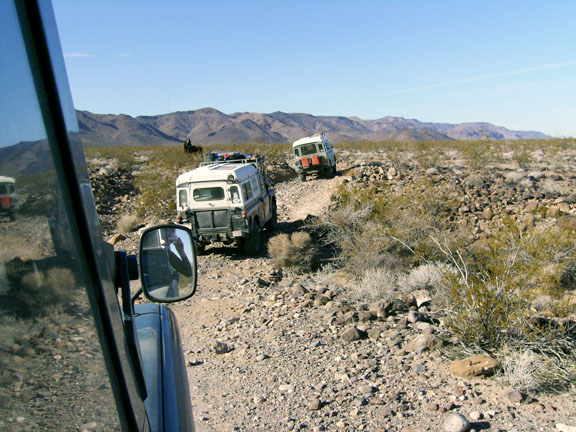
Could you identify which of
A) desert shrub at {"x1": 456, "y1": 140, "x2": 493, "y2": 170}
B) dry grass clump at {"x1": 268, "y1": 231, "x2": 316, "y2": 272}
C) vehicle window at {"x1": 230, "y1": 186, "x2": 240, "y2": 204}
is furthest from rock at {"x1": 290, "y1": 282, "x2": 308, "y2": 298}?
desert shrub at {"x1": 456, "y1": 140, "x2": 493, "y2": 170}

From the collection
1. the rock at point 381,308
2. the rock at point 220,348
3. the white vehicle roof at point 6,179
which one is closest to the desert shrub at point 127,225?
the rock at point 220,348

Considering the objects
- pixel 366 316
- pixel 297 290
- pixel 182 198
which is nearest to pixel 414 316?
pixel 366 316

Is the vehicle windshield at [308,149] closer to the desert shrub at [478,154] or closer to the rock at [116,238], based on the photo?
the desert shrub at [478,154]

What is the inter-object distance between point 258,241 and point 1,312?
1077 centimetres

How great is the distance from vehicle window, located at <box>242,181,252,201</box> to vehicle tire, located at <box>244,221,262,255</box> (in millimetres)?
661

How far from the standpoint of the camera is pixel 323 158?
22703 millimetres

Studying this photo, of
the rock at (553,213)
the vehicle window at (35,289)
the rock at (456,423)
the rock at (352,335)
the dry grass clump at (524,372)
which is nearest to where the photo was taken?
the vehicle window at (35,289)

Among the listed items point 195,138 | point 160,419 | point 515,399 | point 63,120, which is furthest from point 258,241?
point 195,138

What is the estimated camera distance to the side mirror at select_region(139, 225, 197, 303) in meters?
2.02

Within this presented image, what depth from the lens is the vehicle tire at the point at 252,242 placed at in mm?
11180

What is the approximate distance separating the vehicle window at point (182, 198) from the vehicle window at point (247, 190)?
1354mm

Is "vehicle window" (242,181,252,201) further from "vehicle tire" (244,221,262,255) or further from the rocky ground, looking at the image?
the rocky ground

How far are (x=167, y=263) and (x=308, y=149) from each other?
2125cm

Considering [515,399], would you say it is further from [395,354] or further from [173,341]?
[173,341]
